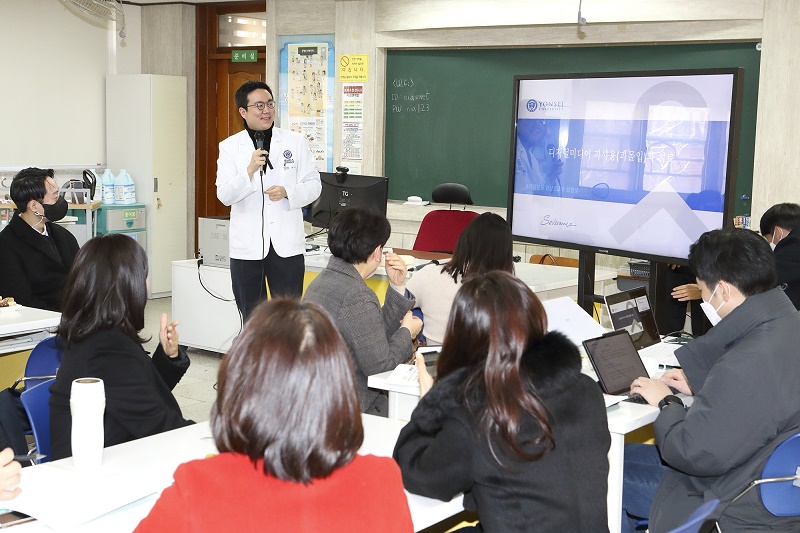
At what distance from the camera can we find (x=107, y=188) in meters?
8.45

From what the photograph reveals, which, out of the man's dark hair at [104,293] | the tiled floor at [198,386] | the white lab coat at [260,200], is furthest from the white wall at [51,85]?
the man's dark hair at [104,293]

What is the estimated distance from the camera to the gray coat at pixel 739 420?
7.80 feet

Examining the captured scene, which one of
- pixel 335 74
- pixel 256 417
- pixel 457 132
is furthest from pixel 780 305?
pixel 335 74

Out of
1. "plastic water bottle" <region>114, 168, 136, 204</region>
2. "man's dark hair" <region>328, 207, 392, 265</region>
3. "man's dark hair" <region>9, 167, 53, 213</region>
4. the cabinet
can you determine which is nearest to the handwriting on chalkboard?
the cabinet

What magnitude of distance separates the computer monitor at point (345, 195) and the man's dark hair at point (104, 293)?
331 cm

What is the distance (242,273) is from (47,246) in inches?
39.4

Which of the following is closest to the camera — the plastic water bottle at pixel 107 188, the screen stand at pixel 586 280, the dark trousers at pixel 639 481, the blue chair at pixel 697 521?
the blue chair at pixel 697 521

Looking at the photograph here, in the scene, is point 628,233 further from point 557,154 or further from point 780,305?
point 780,305

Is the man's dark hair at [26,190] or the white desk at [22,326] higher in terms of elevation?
the man's dark hair at [26,190]

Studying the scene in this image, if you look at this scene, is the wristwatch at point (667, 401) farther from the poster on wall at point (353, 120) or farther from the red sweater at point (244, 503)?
the poster on wall at point (353, 120)

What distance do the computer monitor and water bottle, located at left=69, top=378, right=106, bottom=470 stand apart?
3.79m

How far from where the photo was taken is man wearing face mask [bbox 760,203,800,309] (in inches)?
179

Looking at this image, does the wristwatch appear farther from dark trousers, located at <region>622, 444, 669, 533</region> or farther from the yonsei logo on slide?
the yonsei logo on slide
